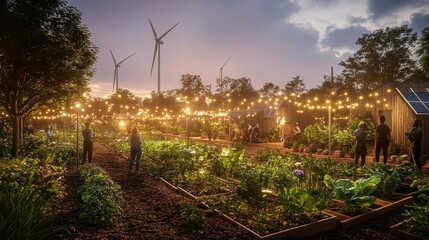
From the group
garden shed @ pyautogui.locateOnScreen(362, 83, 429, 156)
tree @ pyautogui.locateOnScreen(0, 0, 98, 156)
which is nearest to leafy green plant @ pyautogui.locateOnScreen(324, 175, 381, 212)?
tree @ pyautogui.locateOnScreen(0, 0, 98, 156)

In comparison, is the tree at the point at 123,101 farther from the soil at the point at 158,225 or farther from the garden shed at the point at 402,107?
the soil at the point at 158,225

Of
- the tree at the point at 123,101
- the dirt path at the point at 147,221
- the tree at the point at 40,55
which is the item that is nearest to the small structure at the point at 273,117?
the tree at the point at 40,55

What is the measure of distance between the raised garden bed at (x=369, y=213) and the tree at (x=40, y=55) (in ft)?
31.7

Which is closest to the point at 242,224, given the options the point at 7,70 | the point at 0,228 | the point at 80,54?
the point at 0,228

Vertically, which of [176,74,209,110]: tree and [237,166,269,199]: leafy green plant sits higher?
[176,74,209,110]: tree

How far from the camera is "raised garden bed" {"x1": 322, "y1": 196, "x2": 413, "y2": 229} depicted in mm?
5528

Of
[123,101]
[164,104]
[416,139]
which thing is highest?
[123,101]

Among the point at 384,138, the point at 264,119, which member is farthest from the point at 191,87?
the point at 384,138

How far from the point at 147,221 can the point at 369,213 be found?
475cm

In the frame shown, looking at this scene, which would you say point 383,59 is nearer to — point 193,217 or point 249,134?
point 249,134

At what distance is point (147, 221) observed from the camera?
5922mm

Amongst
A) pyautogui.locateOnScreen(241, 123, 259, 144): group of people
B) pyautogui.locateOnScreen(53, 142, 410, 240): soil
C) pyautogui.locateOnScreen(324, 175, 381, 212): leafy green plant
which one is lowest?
pyautogui.locateOnScreen(53, 142, 410, 240): soil

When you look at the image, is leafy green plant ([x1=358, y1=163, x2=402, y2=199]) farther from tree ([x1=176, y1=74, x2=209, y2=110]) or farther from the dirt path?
tree ([x1=176, y1=74, x2=209, y2=110])

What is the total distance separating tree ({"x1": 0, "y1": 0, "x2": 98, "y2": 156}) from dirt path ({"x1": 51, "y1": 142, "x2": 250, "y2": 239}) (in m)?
4.09
